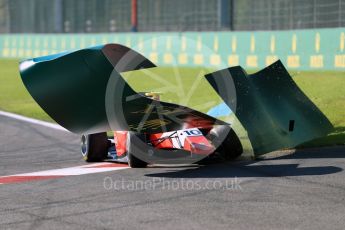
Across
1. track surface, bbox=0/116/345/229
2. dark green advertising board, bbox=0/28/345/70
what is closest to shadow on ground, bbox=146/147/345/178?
track surface, bbox=0/116/345/229

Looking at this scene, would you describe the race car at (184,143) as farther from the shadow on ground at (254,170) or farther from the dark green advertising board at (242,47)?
the dark green advertising board at (242,47)

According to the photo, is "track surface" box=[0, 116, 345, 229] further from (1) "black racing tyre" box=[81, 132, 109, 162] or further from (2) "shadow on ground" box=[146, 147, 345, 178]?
(1) "black racing tyre" box=[81, 132, 109, 162]

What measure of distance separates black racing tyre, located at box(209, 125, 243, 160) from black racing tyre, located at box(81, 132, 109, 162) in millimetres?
1761

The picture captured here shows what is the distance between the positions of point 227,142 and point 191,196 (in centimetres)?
210

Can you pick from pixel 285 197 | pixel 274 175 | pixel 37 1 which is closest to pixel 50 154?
pixel 274 175

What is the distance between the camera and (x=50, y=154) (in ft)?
37.7

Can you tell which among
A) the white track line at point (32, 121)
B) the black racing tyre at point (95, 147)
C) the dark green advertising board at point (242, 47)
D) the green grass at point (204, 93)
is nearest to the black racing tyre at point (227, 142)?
the green grass at point (204, 93)

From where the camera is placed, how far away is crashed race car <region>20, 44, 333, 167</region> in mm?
8695

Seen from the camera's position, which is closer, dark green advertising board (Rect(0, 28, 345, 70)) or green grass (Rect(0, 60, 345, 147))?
green grass (Rect(0, 60, 345, 147))

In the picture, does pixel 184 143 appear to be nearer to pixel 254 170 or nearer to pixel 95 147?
pixel 254 170

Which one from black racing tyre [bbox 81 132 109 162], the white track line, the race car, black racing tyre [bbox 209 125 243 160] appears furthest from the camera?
the white track line

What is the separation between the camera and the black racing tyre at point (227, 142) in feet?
31.5

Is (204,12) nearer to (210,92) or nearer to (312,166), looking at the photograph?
(210,92)

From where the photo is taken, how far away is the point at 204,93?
19203 mm
